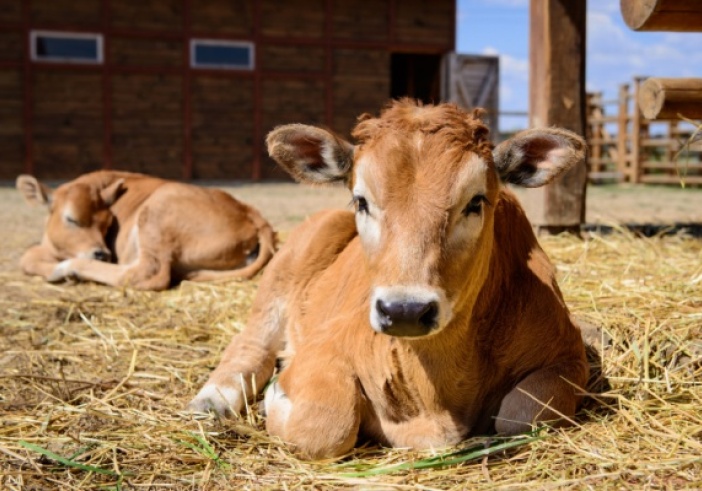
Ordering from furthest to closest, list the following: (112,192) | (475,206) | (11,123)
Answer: (11,123), (112,192), (475,206)

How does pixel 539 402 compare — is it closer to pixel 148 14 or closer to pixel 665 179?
pixel 148 14

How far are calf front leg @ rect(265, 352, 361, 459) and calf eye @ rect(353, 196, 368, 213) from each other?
2.59 ft

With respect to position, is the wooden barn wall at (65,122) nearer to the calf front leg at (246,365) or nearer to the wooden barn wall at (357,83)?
the wooden barn wall at (357,83)

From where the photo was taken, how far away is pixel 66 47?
21.0 meters

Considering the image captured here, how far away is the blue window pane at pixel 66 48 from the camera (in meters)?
20.8

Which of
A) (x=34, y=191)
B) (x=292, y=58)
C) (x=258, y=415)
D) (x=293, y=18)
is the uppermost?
(x=293, y=18)

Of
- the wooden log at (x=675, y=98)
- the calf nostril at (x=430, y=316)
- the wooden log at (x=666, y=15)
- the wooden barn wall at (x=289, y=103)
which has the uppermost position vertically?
the wooden barn wall at (x=289, y=103)

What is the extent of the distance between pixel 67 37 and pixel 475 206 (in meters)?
19.9

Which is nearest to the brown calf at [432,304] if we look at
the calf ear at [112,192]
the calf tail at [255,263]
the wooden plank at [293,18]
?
the calf tail at [255,263]

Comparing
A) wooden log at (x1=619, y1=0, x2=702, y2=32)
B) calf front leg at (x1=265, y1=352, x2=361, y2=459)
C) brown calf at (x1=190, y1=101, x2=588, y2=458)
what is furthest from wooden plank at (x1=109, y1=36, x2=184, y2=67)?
calf front leg at (x1=265, y1=352, x2=361, y2=459)

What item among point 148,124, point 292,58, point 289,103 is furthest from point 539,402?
point 292,58

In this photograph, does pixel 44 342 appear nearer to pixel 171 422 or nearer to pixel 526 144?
pixel 171 422

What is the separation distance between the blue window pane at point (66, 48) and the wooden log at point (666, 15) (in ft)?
60.9

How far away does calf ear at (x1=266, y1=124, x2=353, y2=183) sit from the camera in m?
3.72
